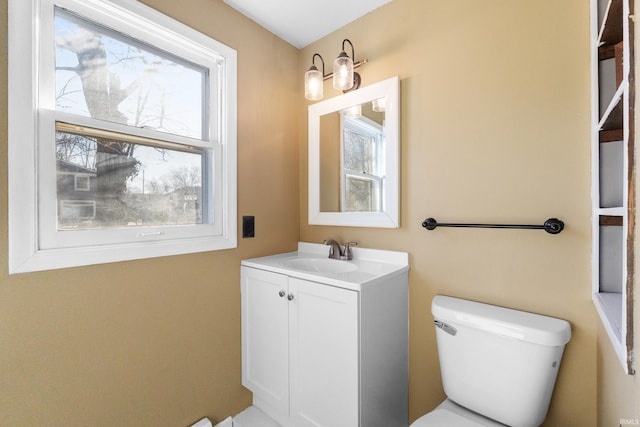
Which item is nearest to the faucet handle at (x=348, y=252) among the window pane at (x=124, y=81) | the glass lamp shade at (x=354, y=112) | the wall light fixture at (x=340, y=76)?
the glass lamp shade at (x=354, y=112)

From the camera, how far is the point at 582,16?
1.01 meters

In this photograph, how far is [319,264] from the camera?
168 centimetres

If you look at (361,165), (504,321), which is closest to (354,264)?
(361,165)

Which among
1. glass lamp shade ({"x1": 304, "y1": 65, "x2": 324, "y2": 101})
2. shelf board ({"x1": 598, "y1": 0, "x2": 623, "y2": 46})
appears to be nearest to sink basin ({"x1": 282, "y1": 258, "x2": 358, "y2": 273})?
glass lamp shade ({"x1": 304, "y1": 65, "x2": 324, "y2": 101})

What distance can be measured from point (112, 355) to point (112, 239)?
0.48 metres

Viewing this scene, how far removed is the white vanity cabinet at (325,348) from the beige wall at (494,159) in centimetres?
18

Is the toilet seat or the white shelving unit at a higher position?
the white shelving unit

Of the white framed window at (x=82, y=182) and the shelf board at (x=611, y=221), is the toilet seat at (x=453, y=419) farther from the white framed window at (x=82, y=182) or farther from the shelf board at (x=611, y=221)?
the white framed window at (x=82, y=182)

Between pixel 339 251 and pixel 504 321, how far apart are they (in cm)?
85

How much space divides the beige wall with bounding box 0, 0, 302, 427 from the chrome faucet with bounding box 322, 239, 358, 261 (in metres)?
0.36

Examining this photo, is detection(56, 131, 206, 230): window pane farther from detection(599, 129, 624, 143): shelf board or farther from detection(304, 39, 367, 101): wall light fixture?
detection(599, 129, 624, 143): shelf board

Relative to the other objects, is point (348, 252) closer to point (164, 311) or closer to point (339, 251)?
point (339, 251)

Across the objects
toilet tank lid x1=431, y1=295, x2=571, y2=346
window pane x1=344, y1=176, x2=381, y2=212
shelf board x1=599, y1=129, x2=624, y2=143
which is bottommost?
toilet tank lid x1=431, y1=295, x2=571, y2=346

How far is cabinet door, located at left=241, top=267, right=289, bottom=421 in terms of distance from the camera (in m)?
1.39
